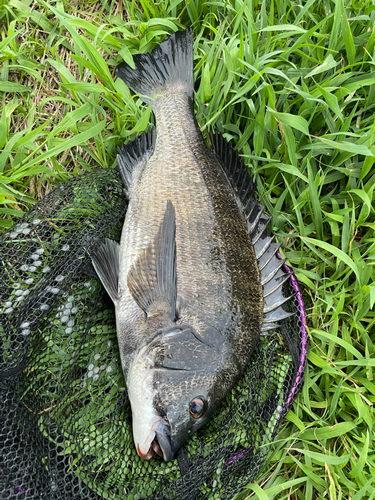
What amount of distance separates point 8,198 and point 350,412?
9.98ft

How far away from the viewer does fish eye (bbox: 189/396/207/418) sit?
2.11 m

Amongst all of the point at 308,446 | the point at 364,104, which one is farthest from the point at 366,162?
the point at 308,446

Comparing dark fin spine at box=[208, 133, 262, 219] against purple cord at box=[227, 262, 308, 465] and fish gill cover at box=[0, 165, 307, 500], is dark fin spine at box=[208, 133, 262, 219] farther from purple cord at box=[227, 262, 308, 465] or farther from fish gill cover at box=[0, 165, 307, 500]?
fish gill cover at box=[0, 165, 307, 500]

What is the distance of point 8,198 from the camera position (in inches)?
112

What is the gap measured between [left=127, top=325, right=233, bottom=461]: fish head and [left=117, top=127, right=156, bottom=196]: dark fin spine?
1.22 meters

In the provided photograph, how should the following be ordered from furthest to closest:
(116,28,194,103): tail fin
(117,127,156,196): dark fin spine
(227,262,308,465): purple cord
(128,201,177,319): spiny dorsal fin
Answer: (116,28,194,103): tail fin < (117,127,156,196): dark fin spine < (227,262,308,465): purple cord < (128,201,177,319): spiny dorsal fin

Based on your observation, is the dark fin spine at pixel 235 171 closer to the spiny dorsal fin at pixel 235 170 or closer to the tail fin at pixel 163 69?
the spiny dorsal fin at pixel 235 170

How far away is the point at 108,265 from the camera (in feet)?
8.16

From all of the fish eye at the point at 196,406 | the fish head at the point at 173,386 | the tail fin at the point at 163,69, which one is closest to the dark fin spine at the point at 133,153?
the tail fin at the point at 163,69

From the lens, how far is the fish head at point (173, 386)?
2057 millimetres

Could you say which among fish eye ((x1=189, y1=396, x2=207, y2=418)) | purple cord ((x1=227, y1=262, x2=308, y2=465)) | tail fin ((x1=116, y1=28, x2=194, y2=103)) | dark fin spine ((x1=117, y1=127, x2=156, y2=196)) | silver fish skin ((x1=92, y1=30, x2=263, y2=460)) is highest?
tail fin ((x1=116, y1=28, x2=194, y2=103))

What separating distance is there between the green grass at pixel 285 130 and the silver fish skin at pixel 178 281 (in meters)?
0.29

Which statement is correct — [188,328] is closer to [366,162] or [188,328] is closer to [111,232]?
[111,232]

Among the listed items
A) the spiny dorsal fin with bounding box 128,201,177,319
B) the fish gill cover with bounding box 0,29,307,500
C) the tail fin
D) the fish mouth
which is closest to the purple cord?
the fish gill cover with bounding box 0,29,307,500
